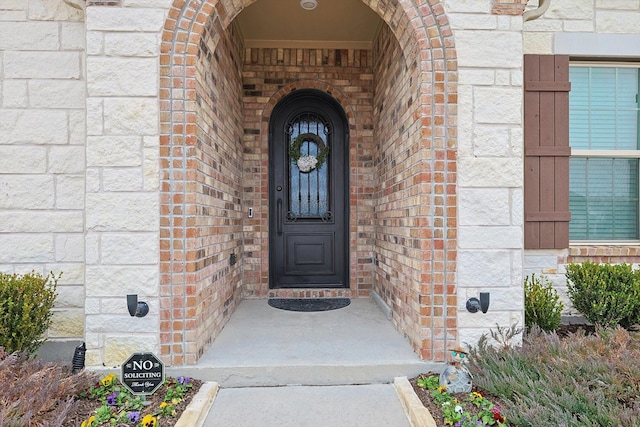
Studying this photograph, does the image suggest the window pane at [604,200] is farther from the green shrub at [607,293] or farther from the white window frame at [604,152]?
the green shrub at [607,293]

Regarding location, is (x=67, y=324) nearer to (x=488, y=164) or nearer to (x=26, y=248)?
(x=26, y=248)

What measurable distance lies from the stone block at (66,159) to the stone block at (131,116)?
2.08 ft

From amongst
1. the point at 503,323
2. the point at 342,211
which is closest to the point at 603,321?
the point at 503,323

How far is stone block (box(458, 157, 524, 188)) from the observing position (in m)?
2.61

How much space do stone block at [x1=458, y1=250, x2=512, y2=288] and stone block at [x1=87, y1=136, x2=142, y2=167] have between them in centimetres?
223

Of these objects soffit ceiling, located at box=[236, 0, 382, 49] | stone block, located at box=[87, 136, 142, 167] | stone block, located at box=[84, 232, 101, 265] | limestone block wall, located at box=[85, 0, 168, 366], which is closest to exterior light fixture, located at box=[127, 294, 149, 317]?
limestone block wall, located at box=[85, 0, 168, 366]

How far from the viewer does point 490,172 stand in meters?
2.62

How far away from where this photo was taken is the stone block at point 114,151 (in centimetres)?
251

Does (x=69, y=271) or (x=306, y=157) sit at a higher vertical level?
(x=306, y=157)

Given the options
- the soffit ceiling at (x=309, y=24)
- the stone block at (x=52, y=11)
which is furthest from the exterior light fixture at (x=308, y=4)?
the stone block at (x=52, y=11)

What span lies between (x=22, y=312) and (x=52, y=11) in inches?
87.4

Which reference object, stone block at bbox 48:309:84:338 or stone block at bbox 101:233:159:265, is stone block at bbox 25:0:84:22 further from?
stone block at bbox 48:309:84:338

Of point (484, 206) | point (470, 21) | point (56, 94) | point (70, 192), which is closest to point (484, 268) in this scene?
point (484, 206)

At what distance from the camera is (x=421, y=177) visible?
8.65 ft
